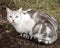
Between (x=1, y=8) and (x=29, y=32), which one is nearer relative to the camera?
(x=29, y=32)

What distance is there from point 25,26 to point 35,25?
0.77 feet

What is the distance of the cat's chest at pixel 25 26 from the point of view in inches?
190

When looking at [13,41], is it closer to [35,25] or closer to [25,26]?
[25,26]

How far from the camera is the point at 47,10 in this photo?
6.05 meters

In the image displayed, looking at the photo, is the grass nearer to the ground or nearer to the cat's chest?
the ground

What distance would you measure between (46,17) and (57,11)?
1.28 m

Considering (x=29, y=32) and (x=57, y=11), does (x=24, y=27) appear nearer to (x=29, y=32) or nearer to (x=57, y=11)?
(x=29, y=32)

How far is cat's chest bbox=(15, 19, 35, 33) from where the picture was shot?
4.83 m

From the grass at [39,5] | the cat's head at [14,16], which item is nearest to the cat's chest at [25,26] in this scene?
the cat's head at [14,16]

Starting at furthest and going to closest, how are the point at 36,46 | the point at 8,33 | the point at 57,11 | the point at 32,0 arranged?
the point at 32,0
the point at 57,11
the point at 8,33
the point at 36,46

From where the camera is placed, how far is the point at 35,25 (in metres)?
4.76

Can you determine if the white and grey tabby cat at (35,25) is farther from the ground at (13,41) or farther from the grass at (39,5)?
the grass at (39,5)

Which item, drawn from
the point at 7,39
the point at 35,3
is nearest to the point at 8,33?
the point at 7,39

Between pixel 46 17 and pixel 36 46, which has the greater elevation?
pixel 46 17
